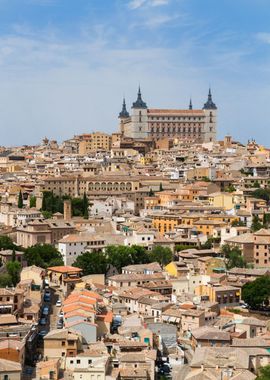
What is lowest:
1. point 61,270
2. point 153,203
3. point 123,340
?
point 123,340

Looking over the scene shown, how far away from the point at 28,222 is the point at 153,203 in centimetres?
870

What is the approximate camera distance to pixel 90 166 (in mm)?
54406

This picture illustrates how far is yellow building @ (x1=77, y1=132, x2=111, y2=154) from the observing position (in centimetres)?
7212

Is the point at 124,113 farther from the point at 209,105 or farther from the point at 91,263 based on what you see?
the point at 91,263

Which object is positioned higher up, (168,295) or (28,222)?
(28,222)

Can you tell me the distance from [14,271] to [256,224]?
1145 centimetres

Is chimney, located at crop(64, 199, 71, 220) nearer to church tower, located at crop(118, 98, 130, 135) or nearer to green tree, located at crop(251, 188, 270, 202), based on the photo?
green tree, located at crop(251, 188, 270, 202)

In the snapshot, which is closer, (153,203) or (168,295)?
(168,295)

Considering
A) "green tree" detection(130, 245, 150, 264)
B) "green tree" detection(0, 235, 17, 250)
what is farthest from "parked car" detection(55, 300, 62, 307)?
"green tree" detection(0, 235, 17, 250)

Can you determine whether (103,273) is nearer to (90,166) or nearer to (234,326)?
(234,326)

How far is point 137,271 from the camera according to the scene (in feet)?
93.6

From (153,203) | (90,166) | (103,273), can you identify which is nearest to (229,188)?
(153,203)

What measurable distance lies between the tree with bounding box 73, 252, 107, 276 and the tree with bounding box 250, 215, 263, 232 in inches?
293

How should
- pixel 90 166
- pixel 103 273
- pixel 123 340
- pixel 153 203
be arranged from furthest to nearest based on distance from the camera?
pixel 90 166 < pixel 153 203 < pixel 103 273 < pixel 123 340
